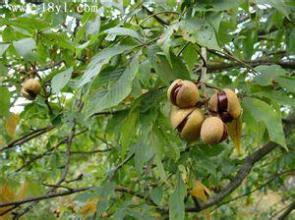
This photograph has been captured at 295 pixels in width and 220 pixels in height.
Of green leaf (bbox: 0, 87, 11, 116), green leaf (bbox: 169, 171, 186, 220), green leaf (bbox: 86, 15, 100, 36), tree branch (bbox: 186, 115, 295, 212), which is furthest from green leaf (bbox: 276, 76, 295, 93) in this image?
tree branch (bbox: 186, 115, 295, 212)

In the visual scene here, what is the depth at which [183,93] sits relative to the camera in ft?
4.38

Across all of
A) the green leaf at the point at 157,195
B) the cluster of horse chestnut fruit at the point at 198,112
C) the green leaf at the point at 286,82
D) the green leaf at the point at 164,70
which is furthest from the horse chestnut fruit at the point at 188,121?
the green leaf at the point at 157,195

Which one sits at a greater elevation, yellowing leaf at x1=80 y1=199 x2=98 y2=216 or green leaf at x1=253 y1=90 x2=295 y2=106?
green leaf at x1=253 y1=90 x2=295 y2=106

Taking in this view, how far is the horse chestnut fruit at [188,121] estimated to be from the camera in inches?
52.5

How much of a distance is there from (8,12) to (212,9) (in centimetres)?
107

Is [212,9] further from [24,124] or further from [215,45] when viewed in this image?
[24,124]

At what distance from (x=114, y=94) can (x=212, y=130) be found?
0.29 metres

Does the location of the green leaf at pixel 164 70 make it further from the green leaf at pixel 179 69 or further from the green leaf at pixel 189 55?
the green leaf at pixel 189 55

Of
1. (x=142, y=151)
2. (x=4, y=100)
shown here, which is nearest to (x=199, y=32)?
(x=142, y=151)

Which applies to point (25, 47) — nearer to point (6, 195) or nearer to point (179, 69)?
point (179, 69)

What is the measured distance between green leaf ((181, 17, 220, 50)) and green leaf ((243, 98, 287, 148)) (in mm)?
254

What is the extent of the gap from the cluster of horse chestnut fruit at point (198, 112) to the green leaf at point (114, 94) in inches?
4.8

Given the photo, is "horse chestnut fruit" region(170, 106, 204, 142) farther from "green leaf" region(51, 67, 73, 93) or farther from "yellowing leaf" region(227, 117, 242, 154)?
"green leaf" region(51, 67, 73, 93)

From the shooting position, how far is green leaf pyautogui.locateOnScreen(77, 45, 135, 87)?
138cm
